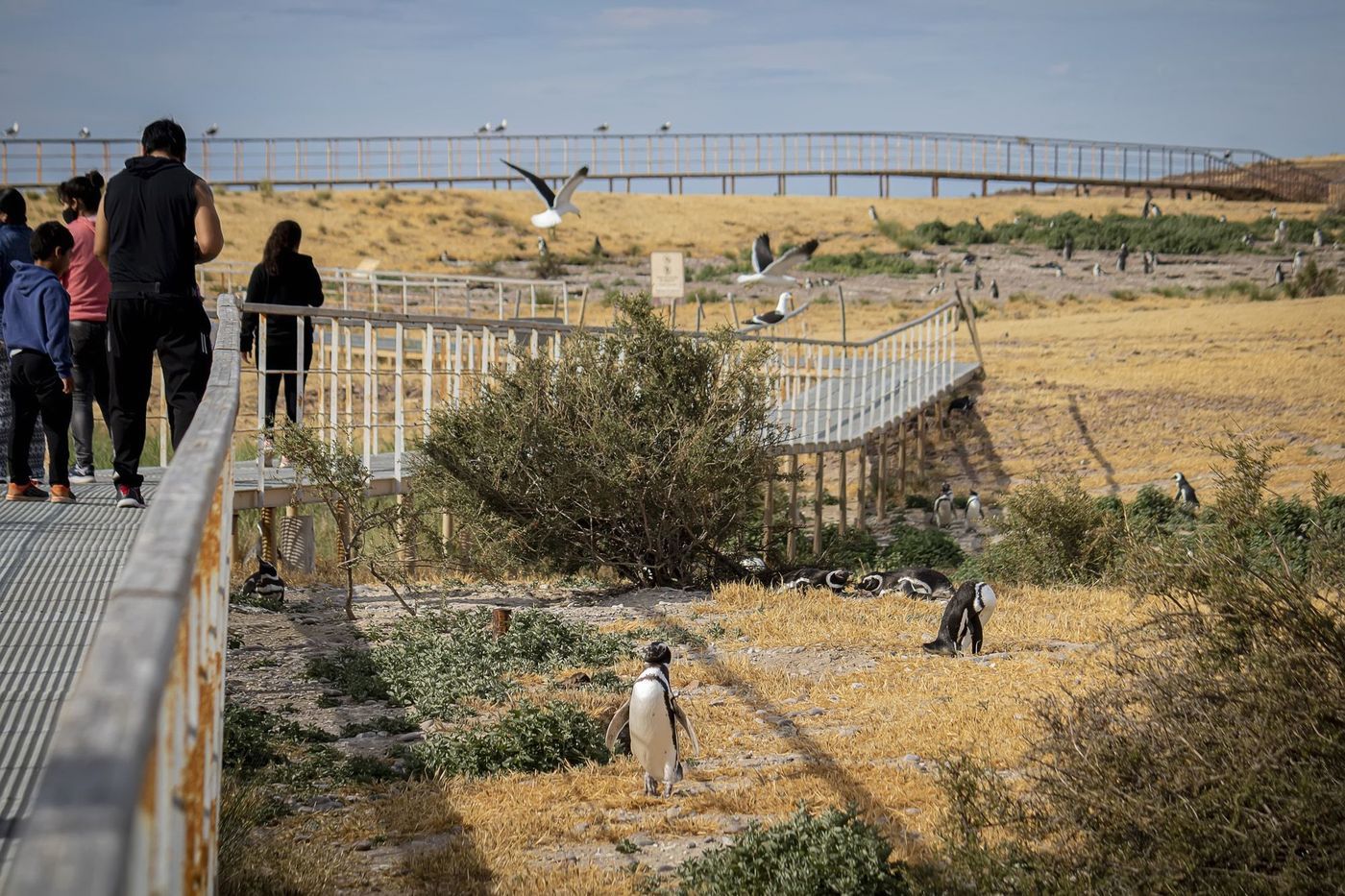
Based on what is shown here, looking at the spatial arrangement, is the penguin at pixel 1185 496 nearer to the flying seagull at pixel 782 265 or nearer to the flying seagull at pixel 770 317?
the flying seagull at pixel 782 265

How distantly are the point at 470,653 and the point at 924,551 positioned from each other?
11772 millimetres

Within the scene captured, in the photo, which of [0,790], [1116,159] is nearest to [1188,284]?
[1116,159]

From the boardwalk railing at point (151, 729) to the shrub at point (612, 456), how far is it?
7.70 meters

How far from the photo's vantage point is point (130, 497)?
689cm

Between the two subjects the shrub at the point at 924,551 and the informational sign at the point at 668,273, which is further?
the shrub at the point at 924,551

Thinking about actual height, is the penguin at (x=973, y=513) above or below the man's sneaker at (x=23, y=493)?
below

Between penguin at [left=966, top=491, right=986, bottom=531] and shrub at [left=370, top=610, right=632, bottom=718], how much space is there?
513 inches

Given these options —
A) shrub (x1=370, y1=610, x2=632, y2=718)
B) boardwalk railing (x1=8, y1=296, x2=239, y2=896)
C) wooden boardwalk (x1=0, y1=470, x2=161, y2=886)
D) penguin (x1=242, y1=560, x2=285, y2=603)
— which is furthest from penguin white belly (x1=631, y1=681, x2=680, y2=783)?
penguin (x1=242, y1=560, x2=285, y2=603)

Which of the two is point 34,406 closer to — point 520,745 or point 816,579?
point 520,745

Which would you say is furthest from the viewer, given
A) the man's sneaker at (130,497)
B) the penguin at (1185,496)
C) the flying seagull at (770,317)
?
the flying seagull at (770,317)

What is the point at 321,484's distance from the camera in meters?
9.09

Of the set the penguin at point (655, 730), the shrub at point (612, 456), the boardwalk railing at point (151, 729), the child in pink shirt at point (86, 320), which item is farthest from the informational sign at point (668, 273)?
the boardwalk railing at point (151, 729)

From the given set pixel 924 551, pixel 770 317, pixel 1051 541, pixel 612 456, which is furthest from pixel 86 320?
pixel 770 317

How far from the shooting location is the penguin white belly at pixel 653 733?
18.0 feet
